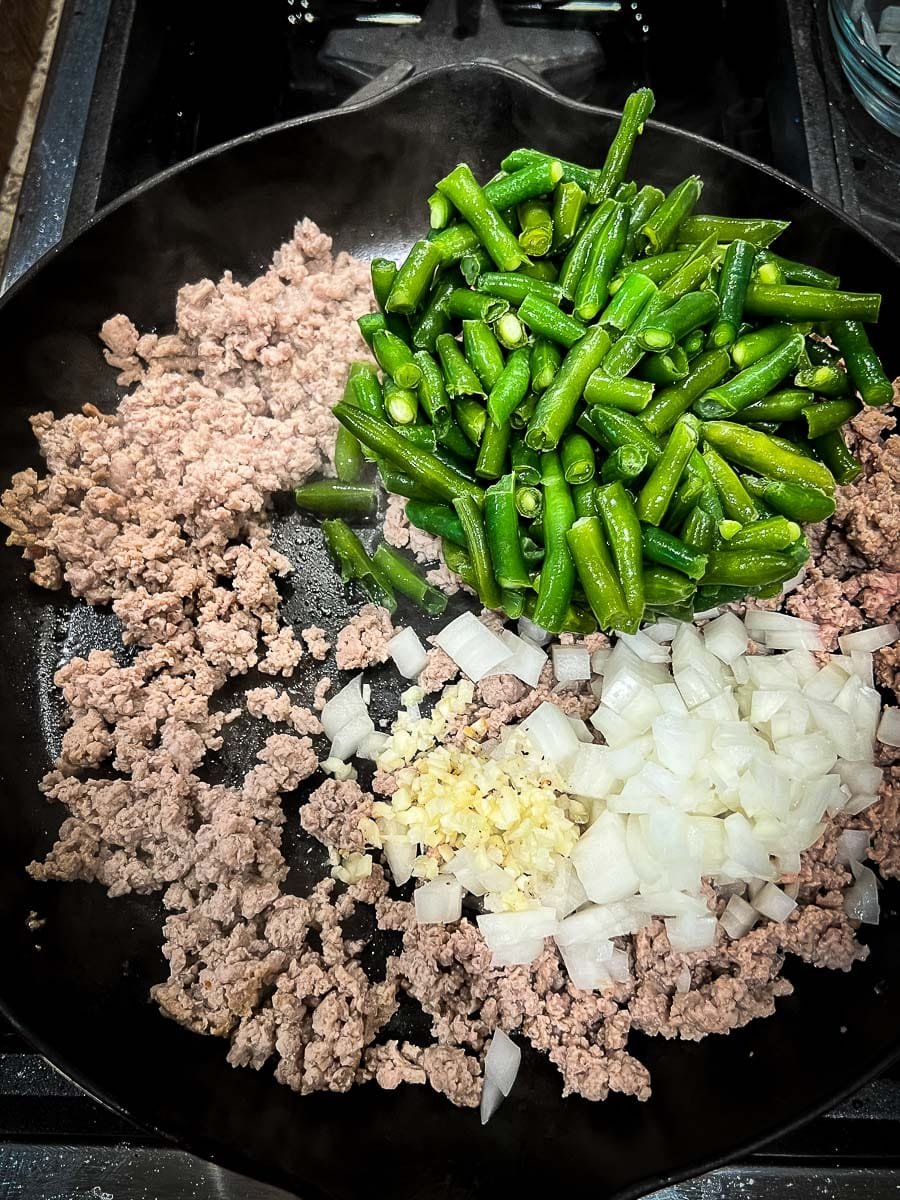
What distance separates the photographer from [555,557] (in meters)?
2.45

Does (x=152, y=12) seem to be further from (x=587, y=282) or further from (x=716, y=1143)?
(x=716, y=1143)

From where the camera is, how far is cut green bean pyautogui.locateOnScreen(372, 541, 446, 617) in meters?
2.79

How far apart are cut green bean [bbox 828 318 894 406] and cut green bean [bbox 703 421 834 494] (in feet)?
1.06

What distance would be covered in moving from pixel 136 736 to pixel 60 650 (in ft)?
1.44

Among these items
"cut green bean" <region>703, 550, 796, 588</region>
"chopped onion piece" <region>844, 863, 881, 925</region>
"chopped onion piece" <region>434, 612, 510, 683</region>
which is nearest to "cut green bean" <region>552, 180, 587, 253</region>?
"cut green bean" <region>703, 550, 796, 588</region>

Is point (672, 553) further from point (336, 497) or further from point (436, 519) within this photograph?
point (336, 497)

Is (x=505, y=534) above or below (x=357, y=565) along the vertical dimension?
above

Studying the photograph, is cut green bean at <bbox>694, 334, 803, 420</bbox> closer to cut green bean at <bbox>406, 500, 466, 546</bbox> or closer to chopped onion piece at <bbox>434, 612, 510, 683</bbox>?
cut green bean at <bbox>406, 500, 466, 546</bbox>

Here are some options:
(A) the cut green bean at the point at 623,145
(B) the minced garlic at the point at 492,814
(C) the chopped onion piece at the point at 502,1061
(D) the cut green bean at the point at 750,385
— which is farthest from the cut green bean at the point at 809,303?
(C) the chopped onion piece at the point at 502,1061

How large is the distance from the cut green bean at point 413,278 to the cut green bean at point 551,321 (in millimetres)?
326

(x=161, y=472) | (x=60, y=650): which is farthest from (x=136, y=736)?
(x=161, y=472)

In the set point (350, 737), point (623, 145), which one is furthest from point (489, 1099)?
point (623, 145)

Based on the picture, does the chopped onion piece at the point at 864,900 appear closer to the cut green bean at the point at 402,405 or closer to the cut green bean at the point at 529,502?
the cut green bean at the point at 529,502

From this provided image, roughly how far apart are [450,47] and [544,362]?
192 centimetres
